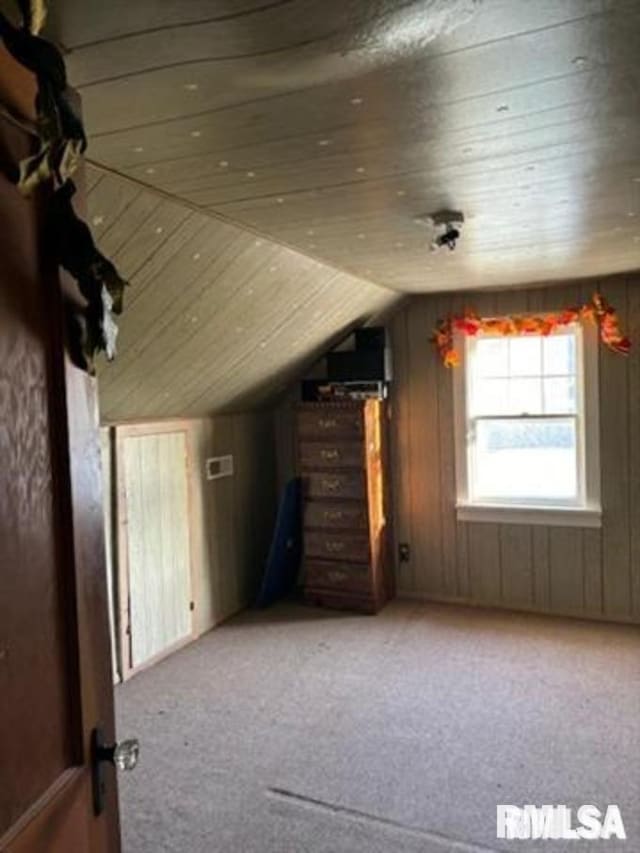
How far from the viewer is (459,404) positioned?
4531mm

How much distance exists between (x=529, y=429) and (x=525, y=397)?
214 mm

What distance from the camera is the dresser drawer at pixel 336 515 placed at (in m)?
4.40

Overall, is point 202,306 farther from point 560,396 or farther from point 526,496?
point 526,496

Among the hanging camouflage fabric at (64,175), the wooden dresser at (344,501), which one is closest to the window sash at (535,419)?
the wooden dresser at (344,501)

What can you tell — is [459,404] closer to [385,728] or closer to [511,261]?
[511,261]

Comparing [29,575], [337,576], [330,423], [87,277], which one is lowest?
[337,576]

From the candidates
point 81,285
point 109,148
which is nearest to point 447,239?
point 109,148

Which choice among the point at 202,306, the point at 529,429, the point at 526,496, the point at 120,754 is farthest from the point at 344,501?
the point at 120,754

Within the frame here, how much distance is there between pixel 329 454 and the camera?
444 cm

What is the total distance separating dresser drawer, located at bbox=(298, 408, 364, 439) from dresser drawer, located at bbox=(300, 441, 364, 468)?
52 mm

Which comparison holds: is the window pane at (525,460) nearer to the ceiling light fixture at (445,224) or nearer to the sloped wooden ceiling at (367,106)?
the sloped wooden ceiling at (367,106)

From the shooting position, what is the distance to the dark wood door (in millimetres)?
813

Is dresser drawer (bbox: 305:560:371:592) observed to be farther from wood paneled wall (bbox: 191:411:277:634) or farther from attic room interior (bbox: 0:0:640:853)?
wood paneled wall (bbox: 191:411:277:634)

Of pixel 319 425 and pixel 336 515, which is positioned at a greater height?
pixel 319 425
